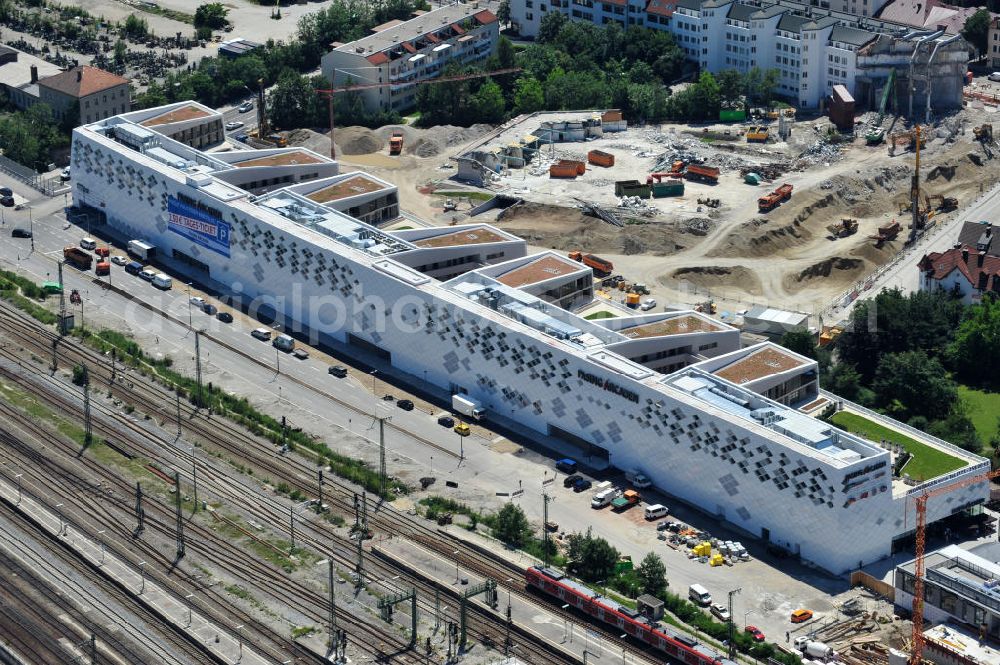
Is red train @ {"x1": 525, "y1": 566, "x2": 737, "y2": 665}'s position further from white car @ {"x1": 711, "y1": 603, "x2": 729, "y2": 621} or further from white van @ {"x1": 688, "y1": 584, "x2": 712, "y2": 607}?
white van @ {"x1": 688, "y1": 584, "x2": 712, "y2": 607}

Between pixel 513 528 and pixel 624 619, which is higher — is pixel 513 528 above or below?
above

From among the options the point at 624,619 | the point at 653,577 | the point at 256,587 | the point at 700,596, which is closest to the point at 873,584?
the point at 700,596

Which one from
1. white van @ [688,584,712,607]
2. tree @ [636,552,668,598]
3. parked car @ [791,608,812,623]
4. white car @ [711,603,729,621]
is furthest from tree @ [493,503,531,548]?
parked car @ [791,608,812,623]

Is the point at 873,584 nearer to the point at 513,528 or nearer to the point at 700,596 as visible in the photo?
the point at 700,596

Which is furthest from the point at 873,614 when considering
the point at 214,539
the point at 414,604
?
the point at 214,539

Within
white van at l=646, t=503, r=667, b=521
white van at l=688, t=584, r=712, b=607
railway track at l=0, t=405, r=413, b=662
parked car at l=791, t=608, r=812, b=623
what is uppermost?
white van at l=646, t=503, r=667, b=521

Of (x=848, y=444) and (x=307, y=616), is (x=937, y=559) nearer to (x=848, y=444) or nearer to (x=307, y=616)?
(x=848, y=444)
